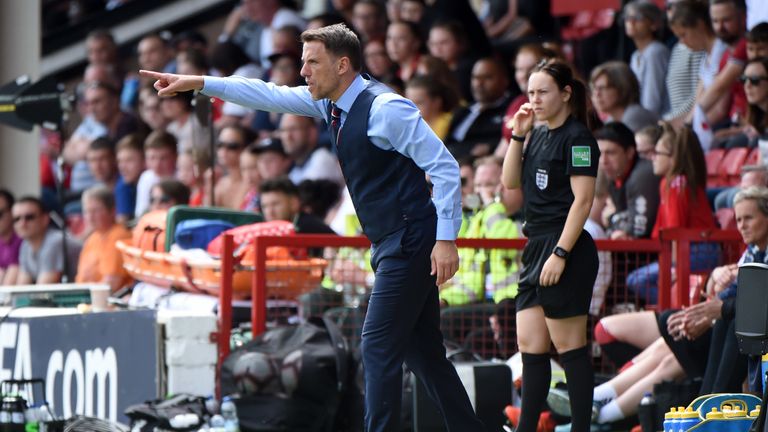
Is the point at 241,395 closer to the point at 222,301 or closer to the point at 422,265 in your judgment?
the point at 222,301

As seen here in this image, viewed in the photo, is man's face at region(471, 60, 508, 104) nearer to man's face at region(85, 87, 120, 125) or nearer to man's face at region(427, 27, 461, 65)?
man's face at region(427, 27, 461, 65)

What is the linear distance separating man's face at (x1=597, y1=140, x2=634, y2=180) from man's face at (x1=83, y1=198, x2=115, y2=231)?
462 centimetres

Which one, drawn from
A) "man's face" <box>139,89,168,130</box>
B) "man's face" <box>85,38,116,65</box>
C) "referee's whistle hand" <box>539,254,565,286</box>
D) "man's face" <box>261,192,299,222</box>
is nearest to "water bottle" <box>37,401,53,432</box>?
"referee's whistle hand" <box>539,254,565,286</box>

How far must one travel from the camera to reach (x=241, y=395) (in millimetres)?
8297

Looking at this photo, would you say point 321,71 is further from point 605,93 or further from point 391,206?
point 605,93

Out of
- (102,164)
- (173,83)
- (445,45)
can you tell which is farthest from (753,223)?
(102,164)

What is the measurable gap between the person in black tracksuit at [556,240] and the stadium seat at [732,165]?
10.3ft

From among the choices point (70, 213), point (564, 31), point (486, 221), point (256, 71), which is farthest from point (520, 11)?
point (70, 213)

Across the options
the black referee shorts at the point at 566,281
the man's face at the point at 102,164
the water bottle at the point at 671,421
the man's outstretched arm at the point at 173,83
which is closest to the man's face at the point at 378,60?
the man's face at the point at 102,164

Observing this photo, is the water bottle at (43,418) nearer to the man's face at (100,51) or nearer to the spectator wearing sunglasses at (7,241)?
the spectator wearing sunglasses at (7,241)

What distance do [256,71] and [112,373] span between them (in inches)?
275

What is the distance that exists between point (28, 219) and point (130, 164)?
→ 144 centimetres

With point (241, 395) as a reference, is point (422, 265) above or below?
above

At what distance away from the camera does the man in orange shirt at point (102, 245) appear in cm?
1205
